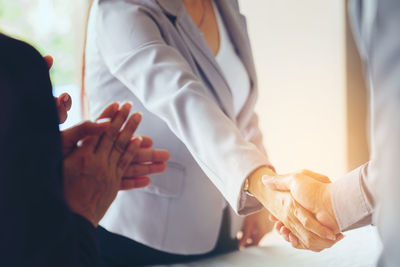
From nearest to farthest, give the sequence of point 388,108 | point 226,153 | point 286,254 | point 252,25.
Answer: point 388,108
point 226,153
point 286,254
point 252,25

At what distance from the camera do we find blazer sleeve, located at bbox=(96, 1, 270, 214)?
828 millimetres

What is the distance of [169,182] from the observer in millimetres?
1019

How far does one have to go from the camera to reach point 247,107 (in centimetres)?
117

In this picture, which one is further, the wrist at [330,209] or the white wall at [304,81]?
the white wall at [304,81]

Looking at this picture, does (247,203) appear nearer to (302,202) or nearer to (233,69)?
(302,202)

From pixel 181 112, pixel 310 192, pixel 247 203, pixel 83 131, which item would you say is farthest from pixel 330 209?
pixel 83 131

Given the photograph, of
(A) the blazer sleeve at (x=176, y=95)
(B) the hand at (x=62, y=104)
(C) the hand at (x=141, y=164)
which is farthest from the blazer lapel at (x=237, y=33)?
(B) the hand at (x=62, y=104)

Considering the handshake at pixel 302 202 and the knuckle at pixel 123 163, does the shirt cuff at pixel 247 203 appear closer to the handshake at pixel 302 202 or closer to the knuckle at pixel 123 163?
the handshake at pixel 302 202

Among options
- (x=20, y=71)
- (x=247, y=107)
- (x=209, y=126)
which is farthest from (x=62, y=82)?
(x=20, y=71)

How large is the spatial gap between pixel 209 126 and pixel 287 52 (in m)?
1.50

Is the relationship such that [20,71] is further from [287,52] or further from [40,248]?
[287,52]

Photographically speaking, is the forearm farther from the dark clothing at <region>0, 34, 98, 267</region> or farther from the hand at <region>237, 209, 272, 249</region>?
the hand at <region>237, 209, 272, 249</region>

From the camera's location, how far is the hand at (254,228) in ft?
4.38

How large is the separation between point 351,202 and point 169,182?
1.38ft
